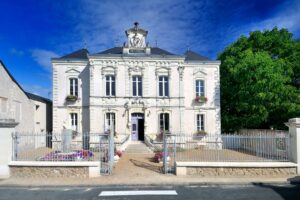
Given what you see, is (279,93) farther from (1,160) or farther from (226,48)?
(1,160)

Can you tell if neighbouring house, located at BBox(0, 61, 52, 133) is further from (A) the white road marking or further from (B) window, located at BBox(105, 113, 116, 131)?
(A) the white road marking

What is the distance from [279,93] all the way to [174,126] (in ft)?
31.2

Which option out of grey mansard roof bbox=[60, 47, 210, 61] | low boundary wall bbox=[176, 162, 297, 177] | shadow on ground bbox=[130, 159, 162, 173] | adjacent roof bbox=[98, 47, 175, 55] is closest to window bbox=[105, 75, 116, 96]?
grey mansard roof bbox=[60, 47, 210, 61]

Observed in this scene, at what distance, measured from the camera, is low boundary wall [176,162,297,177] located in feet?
34.8

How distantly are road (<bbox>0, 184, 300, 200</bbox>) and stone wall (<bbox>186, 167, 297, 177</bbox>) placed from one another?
1159mm

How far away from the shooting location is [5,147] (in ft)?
34.8

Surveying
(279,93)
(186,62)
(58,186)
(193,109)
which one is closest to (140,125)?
(193,109)

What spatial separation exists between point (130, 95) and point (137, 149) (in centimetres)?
535

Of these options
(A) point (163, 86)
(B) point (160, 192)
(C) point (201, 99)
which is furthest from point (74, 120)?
(B) point (160, 192)

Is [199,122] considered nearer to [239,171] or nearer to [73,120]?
[73,120]

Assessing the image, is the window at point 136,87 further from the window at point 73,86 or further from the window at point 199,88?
the window at point 199,88

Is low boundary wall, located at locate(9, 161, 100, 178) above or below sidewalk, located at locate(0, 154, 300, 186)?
above

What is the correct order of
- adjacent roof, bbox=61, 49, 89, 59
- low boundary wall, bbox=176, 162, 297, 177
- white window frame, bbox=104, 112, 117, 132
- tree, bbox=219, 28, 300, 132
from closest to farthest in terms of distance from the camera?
low boundary wall, bbox=176, 162, 297, 177, tree, bbox=219, 28, 300, 132, white window frame, bbox=104, 112, 117, 132, adjacent roof, bbox=61, 49, 89, 59

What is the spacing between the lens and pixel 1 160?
10.5m
